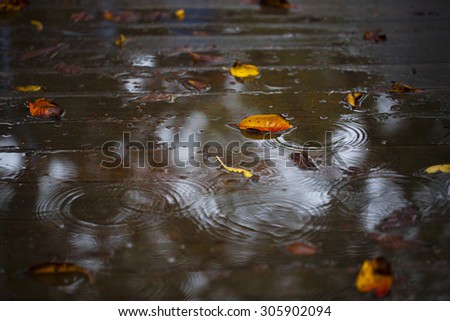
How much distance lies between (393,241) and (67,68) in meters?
1.58

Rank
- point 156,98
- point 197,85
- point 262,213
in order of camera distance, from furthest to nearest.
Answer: point 197,85 < point 156,98 < point 262,213

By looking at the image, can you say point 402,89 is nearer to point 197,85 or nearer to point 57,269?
point 197,85

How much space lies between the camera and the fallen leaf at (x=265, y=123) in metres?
1.82

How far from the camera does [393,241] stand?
1.29 meters

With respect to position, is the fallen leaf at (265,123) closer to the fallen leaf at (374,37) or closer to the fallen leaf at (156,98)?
the fallen leaf at (156,98)

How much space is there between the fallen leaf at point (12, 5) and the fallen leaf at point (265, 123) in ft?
6.30

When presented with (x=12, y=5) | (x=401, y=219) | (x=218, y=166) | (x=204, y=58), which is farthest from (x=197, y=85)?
(x=12, y=5)

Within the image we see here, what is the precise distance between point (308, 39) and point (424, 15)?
774 mm

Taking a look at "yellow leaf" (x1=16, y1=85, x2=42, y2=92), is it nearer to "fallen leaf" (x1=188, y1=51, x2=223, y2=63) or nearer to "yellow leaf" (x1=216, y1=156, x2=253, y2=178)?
"fallen leaf" (x1=188, y1=51, x2=223, y2=63)

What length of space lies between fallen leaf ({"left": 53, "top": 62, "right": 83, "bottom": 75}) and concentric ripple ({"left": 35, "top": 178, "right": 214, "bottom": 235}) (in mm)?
946

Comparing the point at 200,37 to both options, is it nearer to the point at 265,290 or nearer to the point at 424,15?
the point at 424,15

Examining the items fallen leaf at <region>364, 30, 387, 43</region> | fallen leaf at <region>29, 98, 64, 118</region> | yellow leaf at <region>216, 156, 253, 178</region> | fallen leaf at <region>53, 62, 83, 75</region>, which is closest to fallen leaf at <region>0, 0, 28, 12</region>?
fallen leaf at <region>53, 62, 83, 75</region>

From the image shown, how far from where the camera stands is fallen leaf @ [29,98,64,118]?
6.37 feet

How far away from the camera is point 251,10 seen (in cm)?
324
